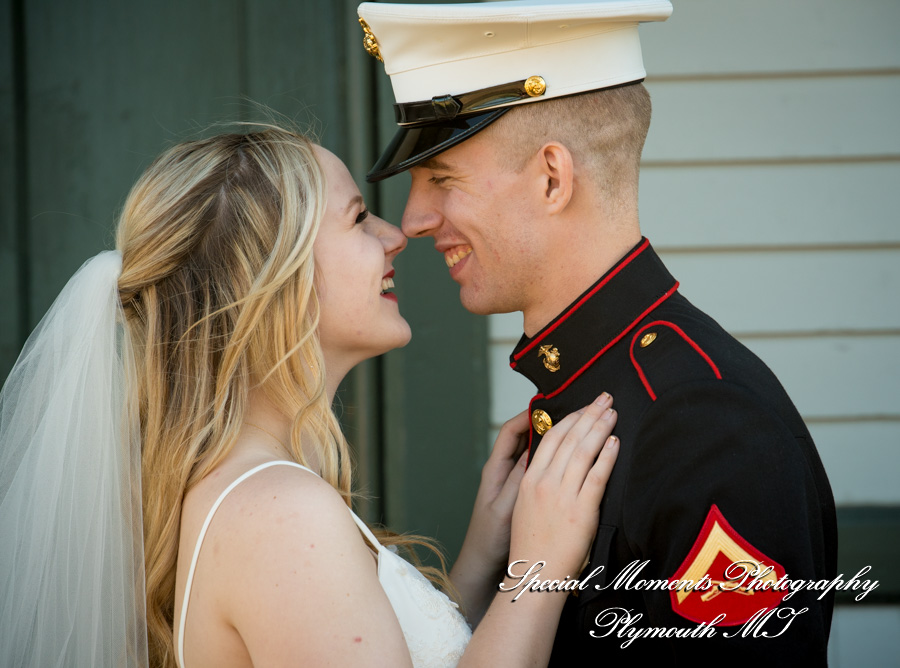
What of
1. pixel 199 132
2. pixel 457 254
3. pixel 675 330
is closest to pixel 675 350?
pixel 675 330

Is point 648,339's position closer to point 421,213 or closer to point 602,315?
point 602,315

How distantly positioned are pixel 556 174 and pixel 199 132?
147 centimetres

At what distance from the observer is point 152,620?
1785 millimetres

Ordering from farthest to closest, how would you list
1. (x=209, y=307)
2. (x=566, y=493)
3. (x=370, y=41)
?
(x=370, y=41), (x=209, y=307), (x=566, y=493)

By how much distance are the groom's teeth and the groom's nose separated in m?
0.07

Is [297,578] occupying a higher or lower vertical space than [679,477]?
lower

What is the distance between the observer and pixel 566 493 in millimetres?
1646

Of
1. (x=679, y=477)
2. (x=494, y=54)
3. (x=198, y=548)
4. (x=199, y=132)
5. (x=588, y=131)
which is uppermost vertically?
(x=494, y=54)

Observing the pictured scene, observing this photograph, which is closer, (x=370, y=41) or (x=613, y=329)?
(x=613, y=329)

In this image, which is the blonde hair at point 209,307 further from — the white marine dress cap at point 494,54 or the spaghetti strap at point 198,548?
the white marine dress cap at point 494,54

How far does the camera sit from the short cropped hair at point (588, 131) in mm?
1826

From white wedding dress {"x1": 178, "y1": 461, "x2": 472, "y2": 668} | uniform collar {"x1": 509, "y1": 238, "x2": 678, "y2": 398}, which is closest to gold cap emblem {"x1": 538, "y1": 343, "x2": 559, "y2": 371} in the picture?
uniform collar {"x1": 509, "y1": 238, "x2": 678, "y2": 398}

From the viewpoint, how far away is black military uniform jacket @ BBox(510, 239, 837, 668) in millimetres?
1467

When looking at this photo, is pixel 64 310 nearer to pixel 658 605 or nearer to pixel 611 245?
pixel 611 245
